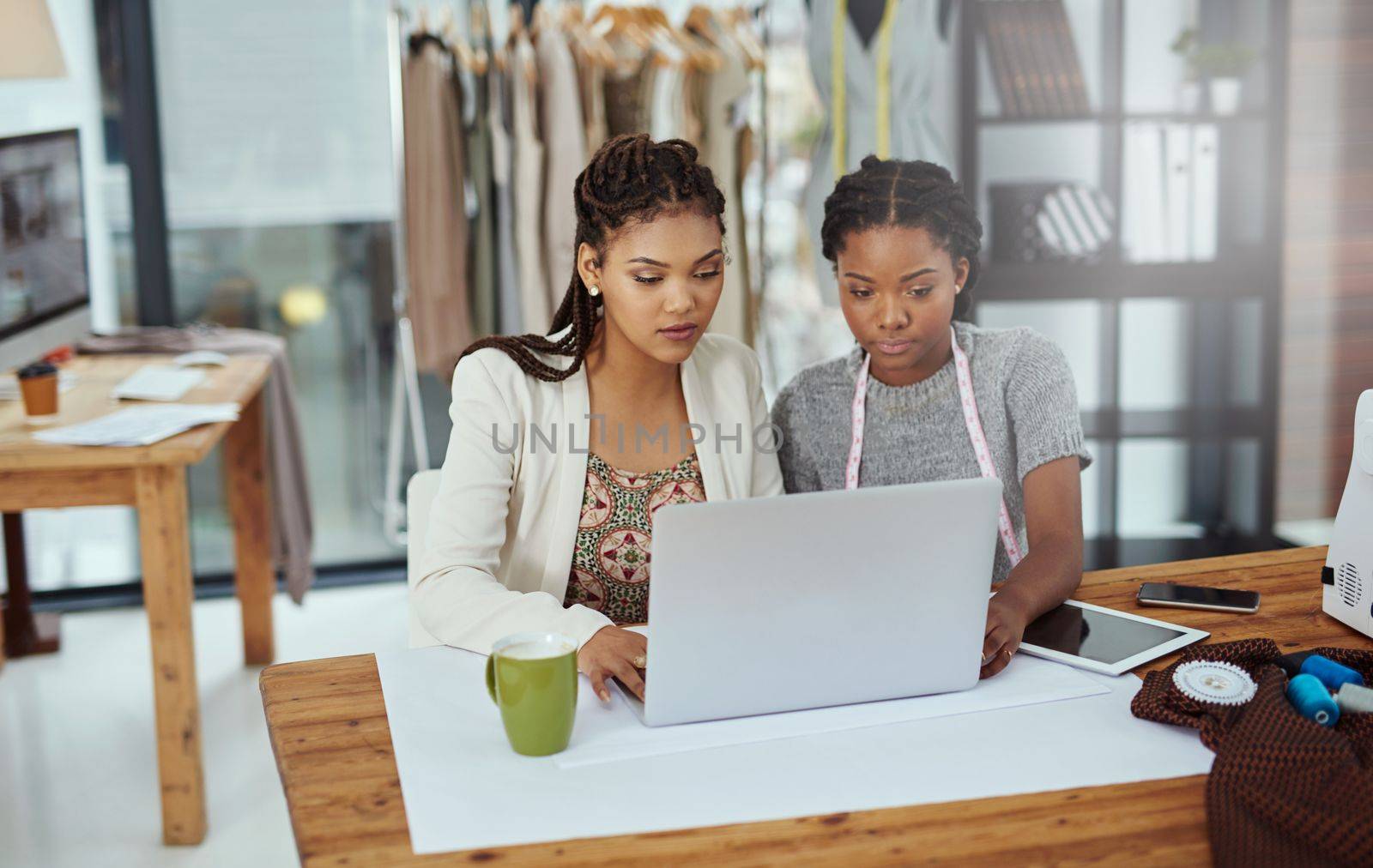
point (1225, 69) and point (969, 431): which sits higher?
point (1225, 69)

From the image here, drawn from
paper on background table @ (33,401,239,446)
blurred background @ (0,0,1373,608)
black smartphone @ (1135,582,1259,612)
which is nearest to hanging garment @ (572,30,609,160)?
blurred background @ (0,0,1373,608)

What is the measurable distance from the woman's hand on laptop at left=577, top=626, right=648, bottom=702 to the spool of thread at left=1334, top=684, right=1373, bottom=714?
59 centimetres

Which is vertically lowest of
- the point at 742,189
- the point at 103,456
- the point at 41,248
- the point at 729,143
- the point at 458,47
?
the point at 103,456

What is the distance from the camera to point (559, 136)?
3102 millimetres

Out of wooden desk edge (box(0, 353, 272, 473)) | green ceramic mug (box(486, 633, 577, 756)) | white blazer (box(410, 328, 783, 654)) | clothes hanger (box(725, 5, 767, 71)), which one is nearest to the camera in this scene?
green ceramic mug (box(486, 633, 577, 756))

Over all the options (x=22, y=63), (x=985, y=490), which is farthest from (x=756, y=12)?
(x=985, y=490)

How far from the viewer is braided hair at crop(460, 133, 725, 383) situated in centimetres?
145

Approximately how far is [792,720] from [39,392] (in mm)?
1806

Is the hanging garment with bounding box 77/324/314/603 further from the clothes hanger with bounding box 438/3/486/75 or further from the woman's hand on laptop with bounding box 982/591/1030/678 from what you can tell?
→ the woman's hand on laptop with bounding box 982/591/1030/678

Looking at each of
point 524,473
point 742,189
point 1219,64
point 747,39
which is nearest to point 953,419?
point 524,473

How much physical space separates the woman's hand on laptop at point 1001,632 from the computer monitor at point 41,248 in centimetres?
200

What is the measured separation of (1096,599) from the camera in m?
1.45

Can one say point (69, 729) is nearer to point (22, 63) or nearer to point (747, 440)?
point (22, 63)

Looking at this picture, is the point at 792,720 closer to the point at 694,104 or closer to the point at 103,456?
the point at 103,456
